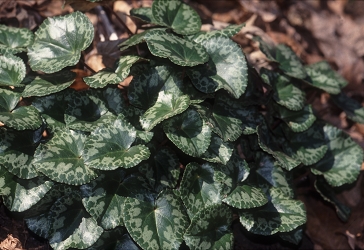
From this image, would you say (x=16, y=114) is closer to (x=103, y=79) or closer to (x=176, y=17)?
(x=103, y=79)

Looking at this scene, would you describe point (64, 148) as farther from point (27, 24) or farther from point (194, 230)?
point (27, 24)

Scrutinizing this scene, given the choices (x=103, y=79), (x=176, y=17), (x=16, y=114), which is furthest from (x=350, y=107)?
(x=16, y=114)

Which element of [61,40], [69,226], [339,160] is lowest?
[339,160]

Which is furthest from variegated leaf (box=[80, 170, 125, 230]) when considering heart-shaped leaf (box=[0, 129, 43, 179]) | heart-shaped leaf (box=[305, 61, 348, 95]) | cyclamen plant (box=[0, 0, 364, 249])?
heart-shaped leaf (box=[305, 61, 348, 95])

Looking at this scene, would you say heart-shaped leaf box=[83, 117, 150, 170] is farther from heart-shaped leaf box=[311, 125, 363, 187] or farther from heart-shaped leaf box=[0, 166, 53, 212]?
heart-shaped leaf box=[311, 125, 363, 187]

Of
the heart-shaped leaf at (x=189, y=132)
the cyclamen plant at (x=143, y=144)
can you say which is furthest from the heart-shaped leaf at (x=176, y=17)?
the heart-shaped leaf at (x=189, y=132)

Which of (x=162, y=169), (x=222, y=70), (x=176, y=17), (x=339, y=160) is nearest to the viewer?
(x=162, y=169)
